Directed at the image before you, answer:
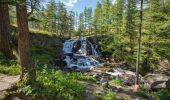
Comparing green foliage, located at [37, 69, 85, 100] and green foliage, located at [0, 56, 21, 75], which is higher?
green foliage, located at [0, 56, 21, 75]

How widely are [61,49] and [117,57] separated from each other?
15.0 metres

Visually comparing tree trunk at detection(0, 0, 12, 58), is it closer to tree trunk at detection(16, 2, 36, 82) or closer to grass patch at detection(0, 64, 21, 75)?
grass patch at detection(0, 64, 21, 75)

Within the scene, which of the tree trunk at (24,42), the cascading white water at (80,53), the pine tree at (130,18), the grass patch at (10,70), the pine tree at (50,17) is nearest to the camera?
the tree trunk at (24,42)

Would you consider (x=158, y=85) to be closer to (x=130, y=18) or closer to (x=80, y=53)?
(x=130, y=18)

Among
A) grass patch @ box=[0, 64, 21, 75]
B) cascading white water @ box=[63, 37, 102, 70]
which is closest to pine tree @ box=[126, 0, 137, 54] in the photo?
cascading white water @ box=[63, 37, 102, 70]

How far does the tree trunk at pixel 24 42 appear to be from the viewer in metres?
11.0

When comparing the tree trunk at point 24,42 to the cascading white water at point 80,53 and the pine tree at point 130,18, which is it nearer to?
the cascading white water at point 80,53

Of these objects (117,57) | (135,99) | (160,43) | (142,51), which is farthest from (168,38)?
(135,99)

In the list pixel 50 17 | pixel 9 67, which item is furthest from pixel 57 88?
pixel 50 17

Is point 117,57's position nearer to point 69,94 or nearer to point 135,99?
point 135,99

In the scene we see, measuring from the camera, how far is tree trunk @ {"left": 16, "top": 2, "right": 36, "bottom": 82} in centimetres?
1103

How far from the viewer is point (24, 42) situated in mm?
11312

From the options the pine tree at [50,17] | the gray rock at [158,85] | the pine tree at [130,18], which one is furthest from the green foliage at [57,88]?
the pine tree at [50,17]

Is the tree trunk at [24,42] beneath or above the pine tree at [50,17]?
beneath
